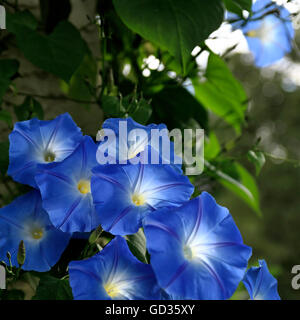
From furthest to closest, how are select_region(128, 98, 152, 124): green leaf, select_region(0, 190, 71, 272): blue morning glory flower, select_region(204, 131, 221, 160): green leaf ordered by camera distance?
select_region(204, 131, 221, 160): green leaf, select_region(128, 98, 152, 124): green leaf, select_region(0, 190, 71, 272): blue morning glory flower

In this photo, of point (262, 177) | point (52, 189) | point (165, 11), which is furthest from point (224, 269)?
point (262, 177)

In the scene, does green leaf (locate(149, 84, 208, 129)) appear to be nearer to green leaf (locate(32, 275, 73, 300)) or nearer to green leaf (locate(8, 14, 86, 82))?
green leaf (locate(8, 14, 86, 82))

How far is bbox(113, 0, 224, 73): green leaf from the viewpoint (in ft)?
1.54

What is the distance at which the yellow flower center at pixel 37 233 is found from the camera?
44cm

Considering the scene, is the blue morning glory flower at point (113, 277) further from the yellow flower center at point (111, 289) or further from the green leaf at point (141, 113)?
the green leaf at point (141, 113)

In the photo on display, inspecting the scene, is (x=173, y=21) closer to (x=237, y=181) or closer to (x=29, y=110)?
(x=29, y=110)

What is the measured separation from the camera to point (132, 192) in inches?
15.2

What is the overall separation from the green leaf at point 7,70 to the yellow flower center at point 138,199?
335 millimetres

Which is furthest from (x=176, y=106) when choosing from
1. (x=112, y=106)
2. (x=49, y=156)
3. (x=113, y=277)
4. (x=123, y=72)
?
(x=113, y=277)

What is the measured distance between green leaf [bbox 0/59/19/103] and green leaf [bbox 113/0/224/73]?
0.23 m

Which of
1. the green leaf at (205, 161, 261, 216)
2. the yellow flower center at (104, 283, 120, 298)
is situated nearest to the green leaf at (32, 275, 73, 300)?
the yellow flower center at (104, 283, 120, 298)

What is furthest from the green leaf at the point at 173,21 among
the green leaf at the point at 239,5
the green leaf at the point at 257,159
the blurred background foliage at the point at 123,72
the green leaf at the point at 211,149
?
the green leaf at the point at 211,149

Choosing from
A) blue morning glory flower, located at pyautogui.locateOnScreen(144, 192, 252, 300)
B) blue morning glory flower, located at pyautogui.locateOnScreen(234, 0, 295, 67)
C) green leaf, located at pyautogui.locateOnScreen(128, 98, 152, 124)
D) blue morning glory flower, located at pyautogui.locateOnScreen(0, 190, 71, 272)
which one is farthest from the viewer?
blue morning glory flower, located at pyautogui.locateOnScreen(234, 0, 295, 67)

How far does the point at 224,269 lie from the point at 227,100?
0.52m
